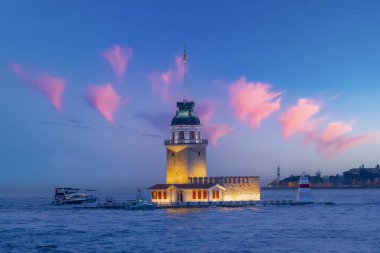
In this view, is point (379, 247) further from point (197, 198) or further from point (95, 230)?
point (197, 198)

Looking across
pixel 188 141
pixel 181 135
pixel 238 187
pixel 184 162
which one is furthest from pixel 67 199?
pixel 238 187

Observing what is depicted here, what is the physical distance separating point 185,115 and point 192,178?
32.9ft

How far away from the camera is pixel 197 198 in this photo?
90875 millimetres

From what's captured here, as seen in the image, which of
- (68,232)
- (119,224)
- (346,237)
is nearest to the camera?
(346,237)

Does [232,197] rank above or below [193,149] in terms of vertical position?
below

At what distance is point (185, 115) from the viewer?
94875 millimetres

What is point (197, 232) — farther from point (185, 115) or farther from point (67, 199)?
point (67, 199)

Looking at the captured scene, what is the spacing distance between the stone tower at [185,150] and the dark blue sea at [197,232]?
19.1ft

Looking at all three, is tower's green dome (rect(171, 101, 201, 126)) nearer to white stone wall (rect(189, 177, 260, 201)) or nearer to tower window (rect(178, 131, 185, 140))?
tower window (rect(178, 131, 185, 140))

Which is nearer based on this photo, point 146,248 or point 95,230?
point 146,248

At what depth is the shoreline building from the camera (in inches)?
3573

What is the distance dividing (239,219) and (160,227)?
1263 cm

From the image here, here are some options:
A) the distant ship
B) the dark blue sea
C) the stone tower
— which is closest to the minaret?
the stone tower

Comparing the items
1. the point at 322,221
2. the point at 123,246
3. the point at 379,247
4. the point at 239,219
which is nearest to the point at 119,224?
the point at 239,219
